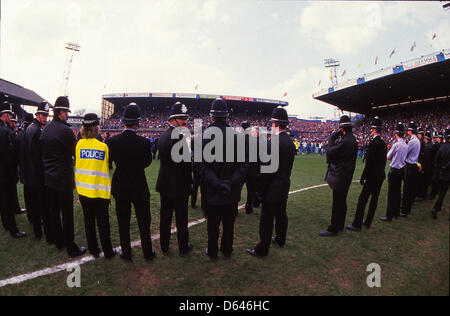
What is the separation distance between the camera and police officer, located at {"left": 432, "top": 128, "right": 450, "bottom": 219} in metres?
5.41

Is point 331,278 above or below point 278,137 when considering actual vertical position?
below

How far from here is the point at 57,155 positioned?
3.43m

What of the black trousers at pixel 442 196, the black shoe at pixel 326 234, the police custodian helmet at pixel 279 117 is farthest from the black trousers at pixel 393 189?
the police custodian helmet at pixel 279 117

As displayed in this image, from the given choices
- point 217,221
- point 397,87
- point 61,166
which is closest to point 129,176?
point 61,166

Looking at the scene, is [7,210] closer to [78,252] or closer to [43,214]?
[43,214]

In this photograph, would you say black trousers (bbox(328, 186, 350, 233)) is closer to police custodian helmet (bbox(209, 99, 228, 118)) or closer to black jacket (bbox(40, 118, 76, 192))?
police custodian helmet (bbox(209, 99, 228, 118))

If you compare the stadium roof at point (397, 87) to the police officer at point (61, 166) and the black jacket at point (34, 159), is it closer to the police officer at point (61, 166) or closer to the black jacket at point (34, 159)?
the police officer at point (61, 166)

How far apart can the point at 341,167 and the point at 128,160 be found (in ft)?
11.9

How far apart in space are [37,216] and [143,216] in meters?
2.09

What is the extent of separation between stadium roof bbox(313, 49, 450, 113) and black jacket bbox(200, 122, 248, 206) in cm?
2576

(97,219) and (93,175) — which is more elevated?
(93,175)

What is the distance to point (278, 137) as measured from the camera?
3.60m
